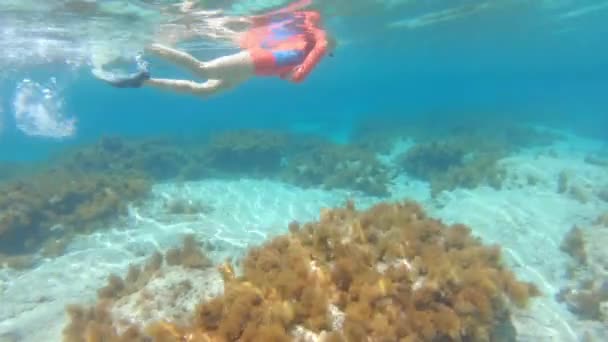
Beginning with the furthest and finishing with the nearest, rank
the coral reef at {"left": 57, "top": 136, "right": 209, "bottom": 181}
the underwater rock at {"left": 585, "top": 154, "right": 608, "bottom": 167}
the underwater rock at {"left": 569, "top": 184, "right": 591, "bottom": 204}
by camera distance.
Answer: the underwater rock at {"left": 585, "top": 154, "right": 608, "bottom": 167} → the coral reef at {"left": 57, "top": 136, "right": 209, "bottom": 181} → the underwater rock at {"left": 569, "top": 184, "right": 591, "bottom": 204}

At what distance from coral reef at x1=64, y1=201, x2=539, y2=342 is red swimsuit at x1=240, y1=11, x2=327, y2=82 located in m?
3.17

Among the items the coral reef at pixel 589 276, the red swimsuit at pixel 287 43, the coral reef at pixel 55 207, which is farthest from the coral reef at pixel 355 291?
the coral reef at pixel 55 207

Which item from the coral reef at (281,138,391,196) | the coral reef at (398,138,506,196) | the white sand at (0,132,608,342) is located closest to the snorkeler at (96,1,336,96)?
the white sand at (0,132,608,342)

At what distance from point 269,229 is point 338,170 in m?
6.22

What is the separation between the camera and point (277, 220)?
12.8 meters

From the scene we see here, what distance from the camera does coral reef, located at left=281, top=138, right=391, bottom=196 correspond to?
16.0 meters

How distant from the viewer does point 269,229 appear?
39.2 ft

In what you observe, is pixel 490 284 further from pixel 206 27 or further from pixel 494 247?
pixel 206 27

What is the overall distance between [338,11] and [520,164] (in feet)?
37.2

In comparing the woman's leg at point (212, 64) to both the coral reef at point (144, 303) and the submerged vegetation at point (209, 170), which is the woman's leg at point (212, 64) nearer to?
the coral reef at point (144, 303)

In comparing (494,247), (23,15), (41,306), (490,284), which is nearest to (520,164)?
(494,247)

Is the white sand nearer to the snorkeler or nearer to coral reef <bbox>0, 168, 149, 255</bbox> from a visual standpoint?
coral reef <bbox>0, 168, 149, 255</bbox>

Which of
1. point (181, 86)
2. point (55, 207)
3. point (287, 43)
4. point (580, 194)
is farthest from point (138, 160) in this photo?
point (580, 194)

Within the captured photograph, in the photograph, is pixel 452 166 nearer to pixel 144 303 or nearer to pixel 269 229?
pixel 269 229
